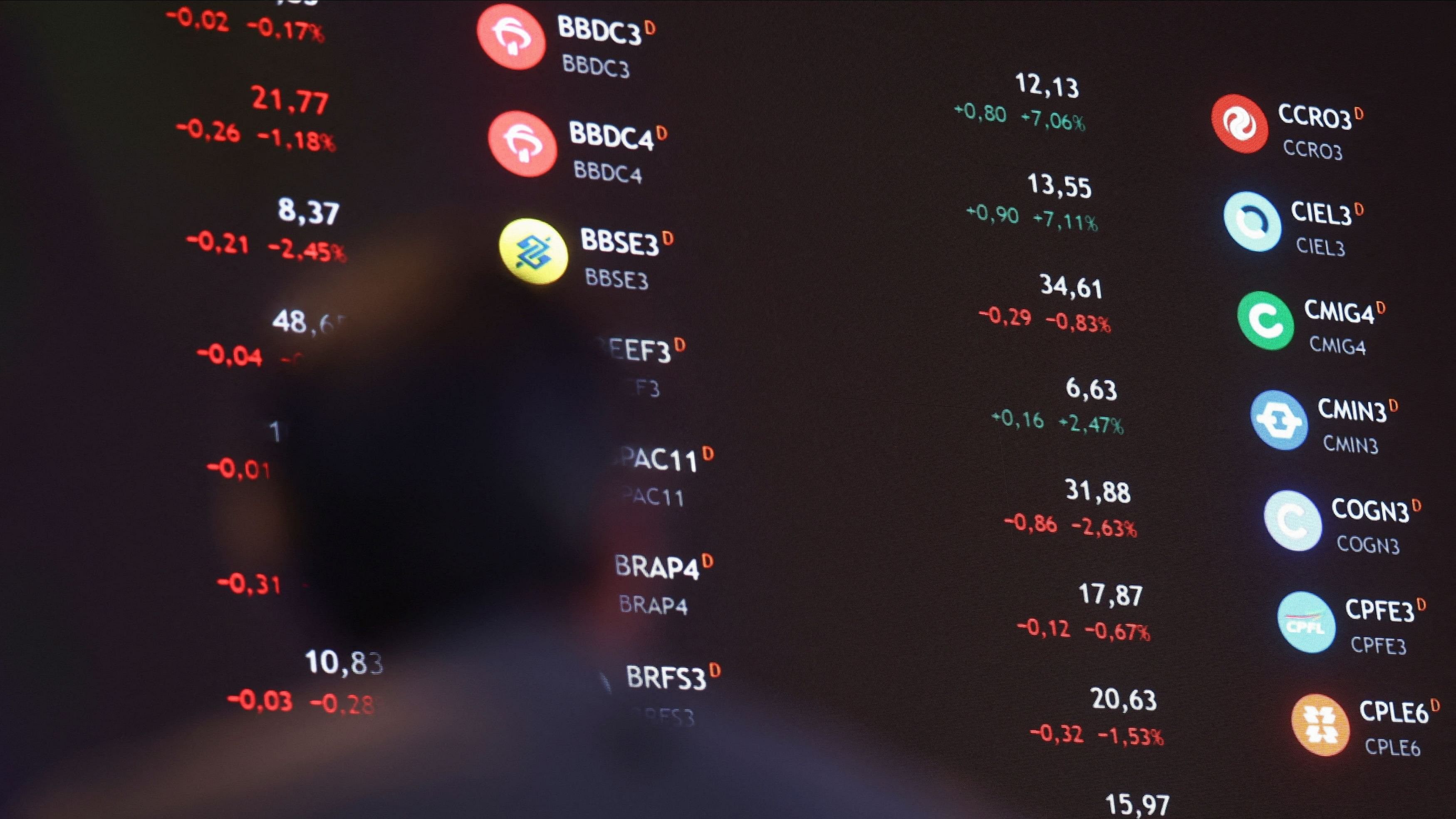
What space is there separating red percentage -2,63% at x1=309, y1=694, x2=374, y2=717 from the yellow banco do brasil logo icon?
1.40ft

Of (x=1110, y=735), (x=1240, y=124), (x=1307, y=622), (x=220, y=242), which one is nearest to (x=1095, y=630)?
(x=1110, y=735)

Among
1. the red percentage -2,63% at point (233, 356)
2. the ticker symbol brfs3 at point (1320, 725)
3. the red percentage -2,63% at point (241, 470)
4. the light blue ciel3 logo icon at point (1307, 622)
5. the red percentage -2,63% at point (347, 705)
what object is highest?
the red percentage -2,63% at point (233, 356)

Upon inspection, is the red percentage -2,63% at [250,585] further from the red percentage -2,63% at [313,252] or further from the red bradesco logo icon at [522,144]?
the red bradesco logo icon at [522,144]

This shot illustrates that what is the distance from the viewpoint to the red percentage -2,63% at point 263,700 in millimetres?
1603

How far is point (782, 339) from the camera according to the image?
190cm

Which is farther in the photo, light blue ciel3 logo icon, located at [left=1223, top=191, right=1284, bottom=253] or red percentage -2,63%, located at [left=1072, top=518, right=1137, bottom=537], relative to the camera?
light blue ciel3 logo icon, located at [left=1223, top=191, right=1284, bottom=253]

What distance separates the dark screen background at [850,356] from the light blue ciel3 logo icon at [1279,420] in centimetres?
1

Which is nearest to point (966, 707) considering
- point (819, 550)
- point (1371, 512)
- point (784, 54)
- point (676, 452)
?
point (819, 550)

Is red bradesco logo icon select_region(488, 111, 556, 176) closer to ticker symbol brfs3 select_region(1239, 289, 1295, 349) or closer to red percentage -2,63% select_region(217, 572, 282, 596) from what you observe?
red percentage -2,63% select_region(217, 572, 282, 596)

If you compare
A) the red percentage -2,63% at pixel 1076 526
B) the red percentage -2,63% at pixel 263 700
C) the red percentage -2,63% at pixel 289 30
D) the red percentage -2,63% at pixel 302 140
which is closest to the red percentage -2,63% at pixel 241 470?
the red percentage -2,63% at pixel 263 700

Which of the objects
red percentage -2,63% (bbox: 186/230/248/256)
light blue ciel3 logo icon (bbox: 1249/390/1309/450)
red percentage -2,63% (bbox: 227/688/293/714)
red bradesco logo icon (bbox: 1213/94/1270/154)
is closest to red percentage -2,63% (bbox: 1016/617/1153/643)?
light blue ciel3 logo icon (bbox: 1249/390/1309/450)

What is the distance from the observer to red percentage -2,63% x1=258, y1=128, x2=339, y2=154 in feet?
5.86

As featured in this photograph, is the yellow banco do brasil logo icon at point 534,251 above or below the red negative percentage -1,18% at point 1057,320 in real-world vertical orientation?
above

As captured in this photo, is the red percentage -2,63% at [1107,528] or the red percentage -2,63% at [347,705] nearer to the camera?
the red percentage -2,63% at [347,705]
